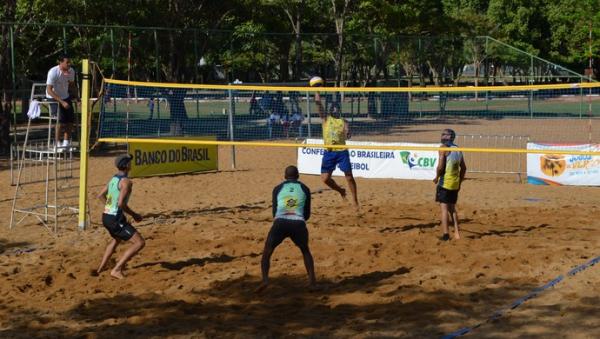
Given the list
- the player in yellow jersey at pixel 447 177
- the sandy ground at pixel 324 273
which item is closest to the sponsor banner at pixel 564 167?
the sandy ground at pixel 324 273

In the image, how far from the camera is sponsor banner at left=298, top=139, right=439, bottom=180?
17000 millimetres

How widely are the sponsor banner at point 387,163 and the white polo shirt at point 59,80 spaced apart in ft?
21.0

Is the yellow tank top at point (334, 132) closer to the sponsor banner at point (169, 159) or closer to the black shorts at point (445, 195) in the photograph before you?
the black shorts at point (445, 195)

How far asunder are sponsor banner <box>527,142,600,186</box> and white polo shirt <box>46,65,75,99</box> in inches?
358

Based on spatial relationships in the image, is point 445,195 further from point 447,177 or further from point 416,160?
point 416,160

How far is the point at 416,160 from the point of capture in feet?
56.1

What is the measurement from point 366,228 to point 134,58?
15.0 meters

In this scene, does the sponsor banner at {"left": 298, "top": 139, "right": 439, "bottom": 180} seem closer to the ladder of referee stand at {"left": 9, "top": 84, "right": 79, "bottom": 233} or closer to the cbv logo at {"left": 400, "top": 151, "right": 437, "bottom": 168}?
the cbv logo at {"left": 400, "top": 151, "right": 437, "bottom": 168}

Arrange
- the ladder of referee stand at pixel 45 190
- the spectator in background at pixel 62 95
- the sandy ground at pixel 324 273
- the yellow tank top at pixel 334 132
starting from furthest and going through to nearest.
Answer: the yellow tank top at pixel 334 132
the spectator in background at pixel 62 95
the ladder of referee stand at pixel 45 190
the sandy ground at pixel 324 273

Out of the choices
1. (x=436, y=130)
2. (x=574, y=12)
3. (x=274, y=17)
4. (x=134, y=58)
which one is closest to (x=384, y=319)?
(x=134, y=58)

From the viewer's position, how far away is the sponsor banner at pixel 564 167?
15992mm

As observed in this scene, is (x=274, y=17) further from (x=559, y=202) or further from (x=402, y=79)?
(x=559, y=202)

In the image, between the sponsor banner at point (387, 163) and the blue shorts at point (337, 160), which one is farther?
the sponsor banner at point (387, 163)

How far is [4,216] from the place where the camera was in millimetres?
13086
